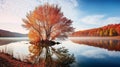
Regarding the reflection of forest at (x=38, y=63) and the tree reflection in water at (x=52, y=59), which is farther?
the tree reflection in water at (x=52, y=59)

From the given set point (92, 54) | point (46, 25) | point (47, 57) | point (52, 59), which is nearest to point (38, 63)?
point (52, 59)

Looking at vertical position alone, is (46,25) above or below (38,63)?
above

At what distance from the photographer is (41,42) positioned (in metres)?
14.7

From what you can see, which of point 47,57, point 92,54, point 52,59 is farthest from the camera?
point 92,54

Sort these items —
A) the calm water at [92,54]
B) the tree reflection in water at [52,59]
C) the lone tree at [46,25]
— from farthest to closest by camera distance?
the lone tree at [46,25] < the calm water at [92,54] < the tree reflection in water at [52,59]

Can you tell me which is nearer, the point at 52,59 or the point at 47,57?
the point at 52,59

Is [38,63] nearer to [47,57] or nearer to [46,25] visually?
[47,57]

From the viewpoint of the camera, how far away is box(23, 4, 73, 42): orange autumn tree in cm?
1495

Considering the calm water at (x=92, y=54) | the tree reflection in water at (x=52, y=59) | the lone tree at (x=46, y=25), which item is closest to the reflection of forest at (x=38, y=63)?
the tree reflection in water at (x=52, y=59)

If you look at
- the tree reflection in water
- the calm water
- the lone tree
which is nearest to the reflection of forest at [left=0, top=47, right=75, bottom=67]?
the tree reflection in water

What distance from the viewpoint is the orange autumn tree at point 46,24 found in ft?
49.1

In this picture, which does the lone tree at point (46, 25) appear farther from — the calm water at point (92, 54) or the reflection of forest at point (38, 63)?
the reflection of forest at point (38, 63)

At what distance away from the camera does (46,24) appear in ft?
49.1

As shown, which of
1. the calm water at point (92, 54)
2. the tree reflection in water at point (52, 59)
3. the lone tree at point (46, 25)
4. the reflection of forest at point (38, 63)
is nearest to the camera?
the reflection of forest at point (38, 63)
